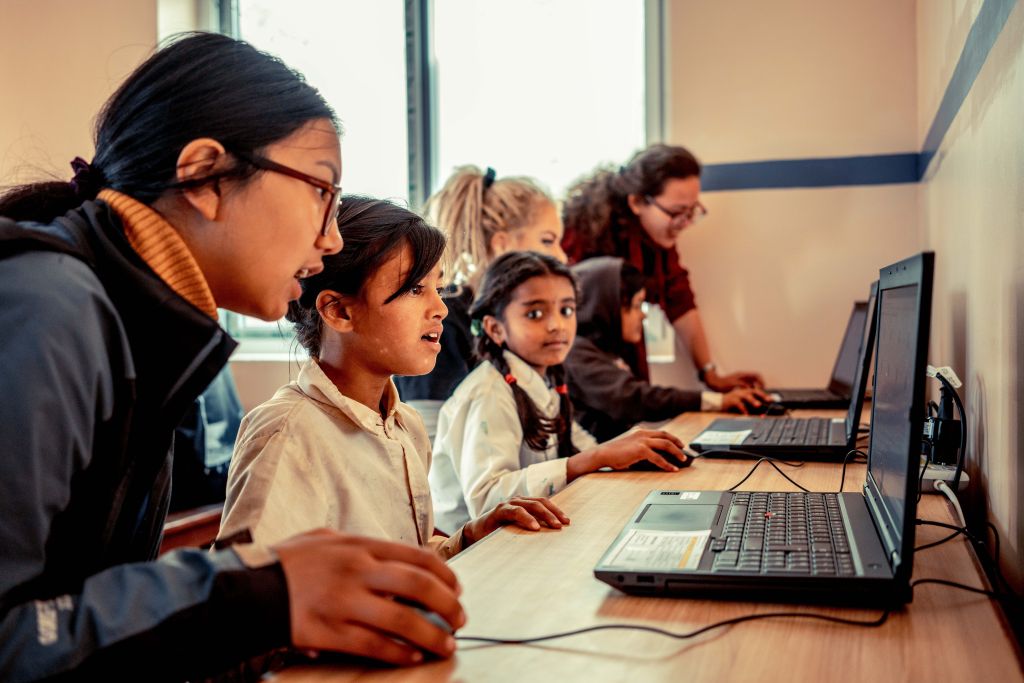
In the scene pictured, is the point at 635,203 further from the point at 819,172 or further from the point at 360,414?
the point at 360,414

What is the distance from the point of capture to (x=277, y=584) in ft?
2.23

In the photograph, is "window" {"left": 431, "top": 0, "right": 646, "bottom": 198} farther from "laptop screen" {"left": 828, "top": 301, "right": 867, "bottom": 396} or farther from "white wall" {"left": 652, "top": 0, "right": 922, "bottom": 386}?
"laptop screen" {"left": 828, "top": 301, "right": 867, "bottom": 396}

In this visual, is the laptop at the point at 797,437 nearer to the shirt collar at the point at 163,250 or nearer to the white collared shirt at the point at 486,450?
the white collared shirt at the point at 486,450

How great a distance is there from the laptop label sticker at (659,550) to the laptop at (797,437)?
70 centimetres

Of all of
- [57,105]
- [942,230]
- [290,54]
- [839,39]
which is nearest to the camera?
[942,230]

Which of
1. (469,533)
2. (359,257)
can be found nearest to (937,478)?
(469,533)

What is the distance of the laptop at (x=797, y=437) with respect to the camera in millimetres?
1747

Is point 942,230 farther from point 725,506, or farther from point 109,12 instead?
point 109,12

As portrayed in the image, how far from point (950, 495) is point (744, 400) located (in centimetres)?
129

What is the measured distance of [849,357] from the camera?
9.26ft

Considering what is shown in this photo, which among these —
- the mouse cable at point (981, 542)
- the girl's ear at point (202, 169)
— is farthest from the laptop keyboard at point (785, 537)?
the girl's ear at point (202, 169)

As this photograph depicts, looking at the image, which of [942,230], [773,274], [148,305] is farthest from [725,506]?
[773,274]

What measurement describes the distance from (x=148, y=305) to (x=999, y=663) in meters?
0.75

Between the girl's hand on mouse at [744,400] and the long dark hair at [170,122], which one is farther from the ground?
the long dark hair at [170,122]
